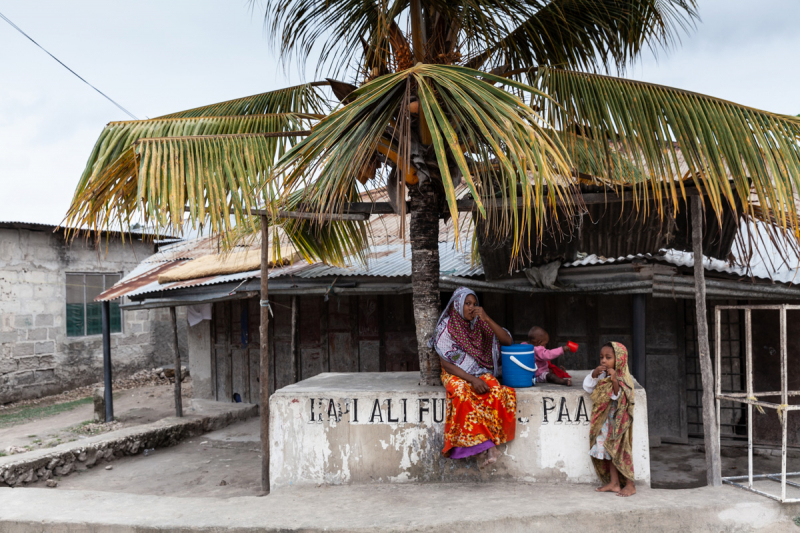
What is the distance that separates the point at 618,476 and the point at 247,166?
396cm

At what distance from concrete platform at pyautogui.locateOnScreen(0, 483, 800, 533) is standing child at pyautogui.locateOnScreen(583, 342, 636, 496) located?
18cm

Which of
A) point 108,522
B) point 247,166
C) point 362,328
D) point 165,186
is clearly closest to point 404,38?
point 247,166

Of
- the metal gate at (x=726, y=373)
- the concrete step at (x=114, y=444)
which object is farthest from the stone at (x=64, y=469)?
the metal gate at (x=726, y=373)

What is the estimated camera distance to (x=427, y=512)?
4.30 m

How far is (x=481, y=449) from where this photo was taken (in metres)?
4.72

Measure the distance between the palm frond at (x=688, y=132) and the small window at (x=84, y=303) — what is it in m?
13.6

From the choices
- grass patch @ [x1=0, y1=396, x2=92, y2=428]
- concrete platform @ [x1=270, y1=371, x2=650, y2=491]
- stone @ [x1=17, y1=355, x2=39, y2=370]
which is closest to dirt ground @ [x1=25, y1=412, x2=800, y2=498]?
concrete platform @ [x1=270, y1=371, x2=650, y2=491]

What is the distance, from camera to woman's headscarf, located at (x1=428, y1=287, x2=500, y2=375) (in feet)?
16.5

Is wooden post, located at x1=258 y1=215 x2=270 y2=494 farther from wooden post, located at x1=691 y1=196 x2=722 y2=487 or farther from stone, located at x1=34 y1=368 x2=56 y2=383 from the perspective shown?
stone, located at x1=34 y1=368 x2=56 y2=383

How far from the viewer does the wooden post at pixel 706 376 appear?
4840mm

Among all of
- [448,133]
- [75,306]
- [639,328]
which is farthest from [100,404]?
[448,133]

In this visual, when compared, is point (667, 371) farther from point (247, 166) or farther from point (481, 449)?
point (247, 166)

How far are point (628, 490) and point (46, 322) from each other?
13692 millimetres

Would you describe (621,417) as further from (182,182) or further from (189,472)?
(189,472)
